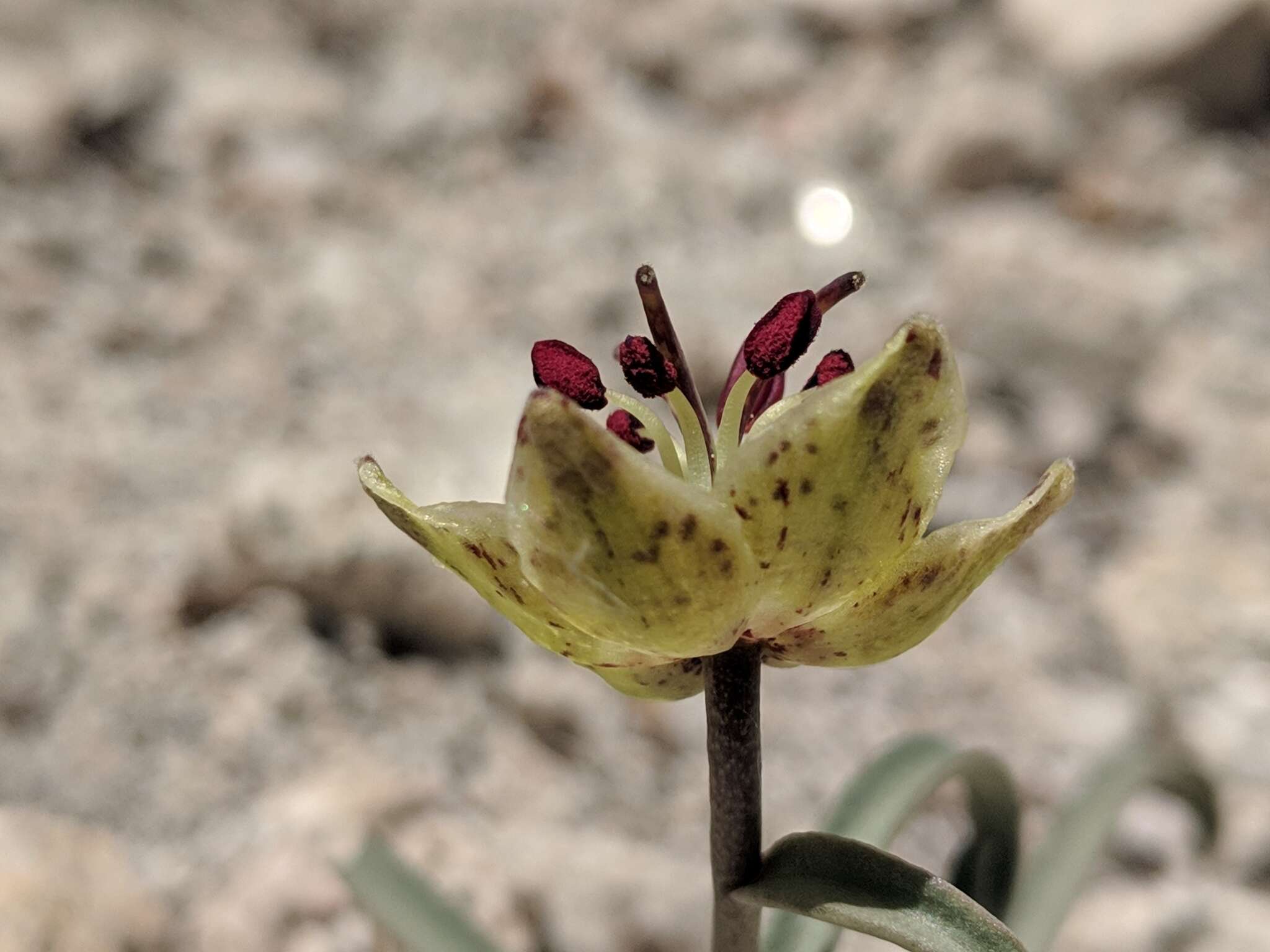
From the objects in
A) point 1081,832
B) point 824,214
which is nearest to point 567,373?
point 1081,832

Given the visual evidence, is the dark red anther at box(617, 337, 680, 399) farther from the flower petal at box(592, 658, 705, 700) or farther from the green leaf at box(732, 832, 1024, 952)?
the green leaf at box(732, 832, 1024, 952)

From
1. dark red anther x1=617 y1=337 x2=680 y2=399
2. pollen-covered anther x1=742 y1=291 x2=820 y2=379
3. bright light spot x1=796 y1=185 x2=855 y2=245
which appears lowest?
dark red anther x1=617 y1=337 x2=680 y2=399

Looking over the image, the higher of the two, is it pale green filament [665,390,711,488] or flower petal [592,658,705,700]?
pale green filament [665,390,711,488]

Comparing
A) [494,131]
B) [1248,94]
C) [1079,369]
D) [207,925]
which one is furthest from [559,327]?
[1248,94]

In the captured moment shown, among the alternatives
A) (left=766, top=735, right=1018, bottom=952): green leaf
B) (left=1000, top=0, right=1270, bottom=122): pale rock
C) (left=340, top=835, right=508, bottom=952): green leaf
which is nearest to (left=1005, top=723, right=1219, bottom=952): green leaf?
(left=766, top=735, right=1018, bottom=952): green leaf

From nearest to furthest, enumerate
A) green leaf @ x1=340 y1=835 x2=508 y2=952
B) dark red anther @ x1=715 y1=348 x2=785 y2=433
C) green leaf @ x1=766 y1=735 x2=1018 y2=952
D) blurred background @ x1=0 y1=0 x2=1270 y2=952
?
dark red anther @ x1=715 y1=348 x2=785 y2=433, green leaf @ x1=766 y1=735 x2=1018 y2=952, green leaf @ x1=340 y1=835 x2=508 y2=952, blurred background @ x1=0 y1=0 x2=1270 y2=952

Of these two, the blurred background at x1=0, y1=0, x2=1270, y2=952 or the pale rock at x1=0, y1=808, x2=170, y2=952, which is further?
the blurred background at x1=0, y1=0, x2=1270, y2=952

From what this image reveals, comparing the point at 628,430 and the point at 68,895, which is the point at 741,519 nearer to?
the point at 628,430

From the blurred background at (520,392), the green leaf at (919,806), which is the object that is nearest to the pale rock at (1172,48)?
the blurred background at (520,392)
